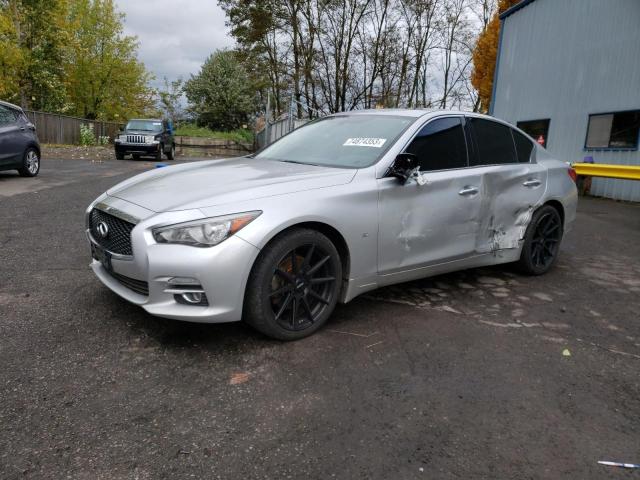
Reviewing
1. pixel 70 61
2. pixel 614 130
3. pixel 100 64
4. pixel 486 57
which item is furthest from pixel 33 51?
pixel 614 130

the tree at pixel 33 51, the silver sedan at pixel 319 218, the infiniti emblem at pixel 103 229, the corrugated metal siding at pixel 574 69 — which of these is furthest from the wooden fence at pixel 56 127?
the silver sedan at pixel 319 218

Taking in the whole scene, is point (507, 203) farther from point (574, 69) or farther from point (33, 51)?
point (33, 51)

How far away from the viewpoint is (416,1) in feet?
91.5

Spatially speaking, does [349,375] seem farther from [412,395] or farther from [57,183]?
[57,183]

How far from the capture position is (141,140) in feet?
63.7

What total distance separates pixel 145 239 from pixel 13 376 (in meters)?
0.95

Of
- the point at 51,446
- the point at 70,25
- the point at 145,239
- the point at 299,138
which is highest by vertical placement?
the point at 70,25

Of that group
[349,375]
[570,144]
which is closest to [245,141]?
[570,144]

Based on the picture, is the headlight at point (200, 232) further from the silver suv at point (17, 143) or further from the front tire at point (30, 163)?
the front tire at point (30, 163)

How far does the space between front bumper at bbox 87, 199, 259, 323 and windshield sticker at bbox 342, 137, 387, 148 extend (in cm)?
137

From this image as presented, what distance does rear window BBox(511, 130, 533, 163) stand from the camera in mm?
4520

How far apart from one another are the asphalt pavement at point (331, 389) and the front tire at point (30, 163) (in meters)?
7.75

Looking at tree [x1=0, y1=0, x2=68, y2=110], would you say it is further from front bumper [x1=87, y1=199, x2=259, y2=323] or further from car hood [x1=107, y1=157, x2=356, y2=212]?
front bumper [x1=87, y1=199, x2=259, y2=323]

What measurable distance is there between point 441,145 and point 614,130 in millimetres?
10640
